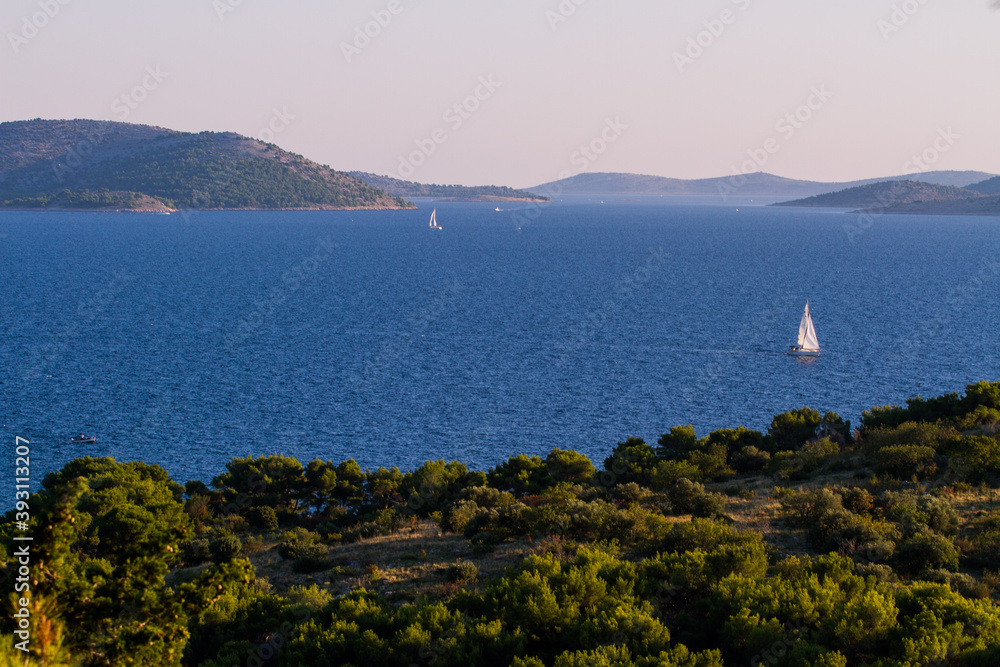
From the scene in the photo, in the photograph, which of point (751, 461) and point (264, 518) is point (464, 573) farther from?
point (751, 461)

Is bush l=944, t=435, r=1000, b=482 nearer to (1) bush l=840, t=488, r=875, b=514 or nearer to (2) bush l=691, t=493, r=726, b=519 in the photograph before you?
(1) bush l=840, t=488, r=875, b=514

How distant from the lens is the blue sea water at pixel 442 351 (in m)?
44.0

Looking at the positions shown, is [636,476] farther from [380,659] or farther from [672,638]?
[380,659]

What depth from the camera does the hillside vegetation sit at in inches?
406

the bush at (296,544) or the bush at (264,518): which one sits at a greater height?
the bush at (296,544)

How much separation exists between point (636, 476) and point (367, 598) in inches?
640

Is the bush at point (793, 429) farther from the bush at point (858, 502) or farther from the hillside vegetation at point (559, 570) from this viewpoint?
the bush at point (858, 502)

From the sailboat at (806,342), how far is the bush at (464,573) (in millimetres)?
51273

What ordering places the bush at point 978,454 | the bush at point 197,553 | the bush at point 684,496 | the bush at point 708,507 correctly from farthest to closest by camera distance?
1. the bush at point 978,454
2. the bush at point 684,496
3. the bush at point 197,553
4. the bush at point 708,507

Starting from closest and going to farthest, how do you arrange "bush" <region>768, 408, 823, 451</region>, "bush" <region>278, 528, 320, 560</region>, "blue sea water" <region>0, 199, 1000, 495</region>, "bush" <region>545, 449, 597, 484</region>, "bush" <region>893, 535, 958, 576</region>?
"bush" <region>893, 535, 958, 576</region> < "bush" <region>278, 528, 320, 560</region> < "bush" <region>545, 449, 597, 484</region> < "bush" <region>768, 408, 823, 451</region> < "blue sea water" <region>0, 199, 1000, 495</region>

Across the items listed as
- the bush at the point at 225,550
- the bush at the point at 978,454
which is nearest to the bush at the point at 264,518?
the bush at the point at 225,550

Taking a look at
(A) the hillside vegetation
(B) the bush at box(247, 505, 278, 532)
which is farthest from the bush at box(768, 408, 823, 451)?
(B) the bush at box(247, 505, 278, 532)

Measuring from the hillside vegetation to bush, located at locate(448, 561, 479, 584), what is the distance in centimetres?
5

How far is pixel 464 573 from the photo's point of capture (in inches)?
666
